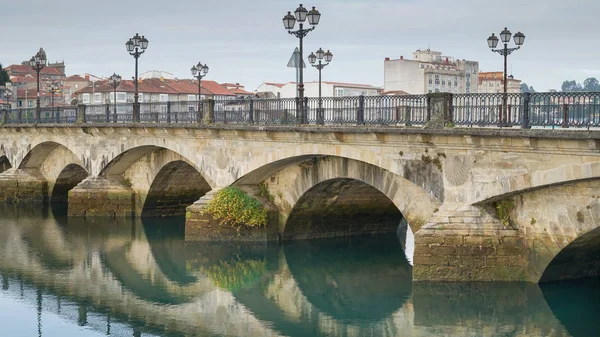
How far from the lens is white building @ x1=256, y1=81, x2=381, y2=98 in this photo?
259 ft

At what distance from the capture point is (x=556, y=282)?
62.8 feet

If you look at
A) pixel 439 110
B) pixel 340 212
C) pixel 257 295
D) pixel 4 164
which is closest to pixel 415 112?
pixel 439 110

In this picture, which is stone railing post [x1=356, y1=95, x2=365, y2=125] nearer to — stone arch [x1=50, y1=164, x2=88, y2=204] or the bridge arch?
the bridge arch

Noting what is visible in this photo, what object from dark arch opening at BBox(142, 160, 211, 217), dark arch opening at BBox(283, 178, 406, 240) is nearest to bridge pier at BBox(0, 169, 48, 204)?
dark arch opening at BBox(142, 160, 211, 217)

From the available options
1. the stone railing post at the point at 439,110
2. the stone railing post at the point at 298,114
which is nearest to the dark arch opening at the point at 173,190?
the stone railing post at the point at 298,114

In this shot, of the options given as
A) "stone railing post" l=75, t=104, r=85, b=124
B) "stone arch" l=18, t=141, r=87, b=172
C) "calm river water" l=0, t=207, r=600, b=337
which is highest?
"stone railing post" l=75, t=104, r=85, b=124

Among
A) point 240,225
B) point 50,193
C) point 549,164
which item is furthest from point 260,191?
point 50,193

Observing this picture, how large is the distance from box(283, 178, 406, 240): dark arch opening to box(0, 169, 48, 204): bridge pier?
55.5 feet

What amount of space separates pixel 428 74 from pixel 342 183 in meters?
70.2

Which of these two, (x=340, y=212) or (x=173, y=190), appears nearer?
(x=340, y=212)

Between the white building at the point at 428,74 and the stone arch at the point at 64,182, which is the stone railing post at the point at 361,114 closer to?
the stone arch at the point at 64,182

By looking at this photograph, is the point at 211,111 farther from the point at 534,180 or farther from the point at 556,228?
the point at 556,228

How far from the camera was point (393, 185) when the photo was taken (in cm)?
2214

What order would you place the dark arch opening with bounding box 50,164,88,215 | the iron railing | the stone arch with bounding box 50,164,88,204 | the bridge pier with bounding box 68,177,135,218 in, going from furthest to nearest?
1. the stone arch with bounding box 50,164,88,204
2. the dark arch opening with bounding box 50,164,88,215
3. the bridge pier with bounding box 68,177,135,218
4. the iron railing
